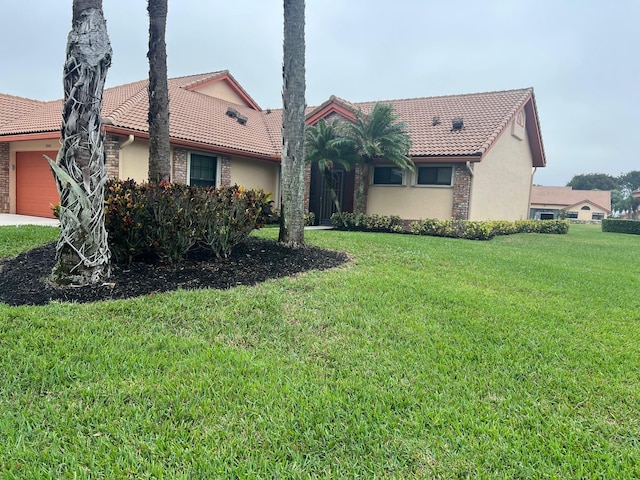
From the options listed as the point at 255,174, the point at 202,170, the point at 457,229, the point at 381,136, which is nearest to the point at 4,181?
the point at 202,170

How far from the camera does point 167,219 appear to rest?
18.6 ft

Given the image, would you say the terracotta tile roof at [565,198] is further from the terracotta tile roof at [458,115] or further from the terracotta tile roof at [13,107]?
the terracotta tile roof at [13,107]

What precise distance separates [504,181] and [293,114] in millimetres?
13491

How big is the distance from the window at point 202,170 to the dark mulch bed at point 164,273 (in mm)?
7945

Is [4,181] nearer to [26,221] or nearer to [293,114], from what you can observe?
[26,221]

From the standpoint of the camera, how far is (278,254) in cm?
687

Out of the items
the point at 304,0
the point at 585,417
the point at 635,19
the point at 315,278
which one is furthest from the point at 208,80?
the point at 585,417

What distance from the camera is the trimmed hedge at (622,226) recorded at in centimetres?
2542

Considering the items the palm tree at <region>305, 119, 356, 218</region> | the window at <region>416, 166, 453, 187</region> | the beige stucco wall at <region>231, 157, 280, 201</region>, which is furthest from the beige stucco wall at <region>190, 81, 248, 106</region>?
the window at <region>416, 166, 453, 187</region>

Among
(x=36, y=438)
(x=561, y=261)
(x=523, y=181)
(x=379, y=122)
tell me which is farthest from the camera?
(x=523, y=181)

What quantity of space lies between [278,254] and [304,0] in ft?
14.3

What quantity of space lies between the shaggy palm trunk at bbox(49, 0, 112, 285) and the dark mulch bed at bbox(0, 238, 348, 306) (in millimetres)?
337

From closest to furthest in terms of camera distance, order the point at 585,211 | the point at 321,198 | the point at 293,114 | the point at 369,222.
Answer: the point at 293,114 → the point at 369,222 → the point at 321,198 → the point at 585,211

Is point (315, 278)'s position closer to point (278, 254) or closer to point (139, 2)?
point (278, 254)
